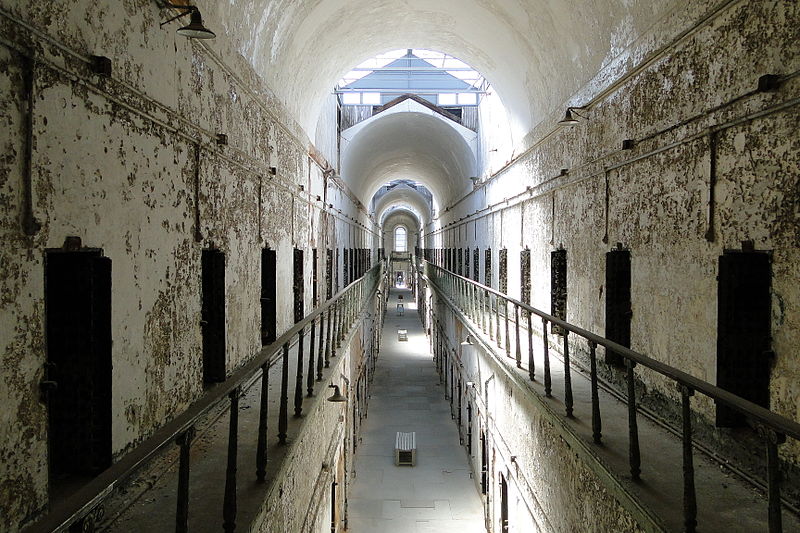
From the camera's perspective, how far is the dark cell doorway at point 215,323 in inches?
202

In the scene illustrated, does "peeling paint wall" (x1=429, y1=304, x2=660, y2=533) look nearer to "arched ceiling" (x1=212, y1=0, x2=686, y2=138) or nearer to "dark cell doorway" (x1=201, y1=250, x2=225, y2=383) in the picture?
"dark cell doorway" (x1=201, y1=250, x2=225, y2=383)

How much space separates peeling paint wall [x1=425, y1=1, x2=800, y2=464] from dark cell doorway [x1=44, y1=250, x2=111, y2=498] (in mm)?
3756

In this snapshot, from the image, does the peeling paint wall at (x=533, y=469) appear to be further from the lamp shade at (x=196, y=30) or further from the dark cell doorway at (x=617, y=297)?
the lamp shade at (x=196, y=30)

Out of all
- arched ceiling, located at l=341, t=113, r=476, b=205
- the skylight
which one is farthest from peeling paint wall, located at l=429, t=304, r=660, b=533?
the skylight

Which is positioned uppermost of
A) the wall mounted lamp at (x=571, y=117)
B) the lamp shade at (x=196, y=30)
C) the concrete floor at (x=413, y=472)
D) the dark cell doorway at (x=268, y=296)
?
the wall mounted lamp at (x=571, y=117)

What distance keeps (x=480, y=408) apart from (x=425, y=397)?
739cm

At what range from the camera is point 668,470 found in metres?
3.40

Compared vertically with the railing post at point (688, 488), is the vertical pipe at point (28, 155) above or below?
above

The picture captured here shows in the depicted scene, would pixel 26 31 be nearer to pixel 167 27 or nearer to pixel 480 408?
pixel 167 27

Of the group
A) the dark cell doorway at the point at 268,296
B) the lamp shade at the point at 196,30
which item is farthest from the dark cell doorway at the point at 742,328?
the dark cell doorway at the point at 268,296

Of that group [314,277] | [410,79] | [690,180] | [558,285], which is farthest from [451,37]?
[410,79]

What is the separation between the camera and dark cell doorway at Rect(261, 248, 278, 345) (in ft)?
23.2

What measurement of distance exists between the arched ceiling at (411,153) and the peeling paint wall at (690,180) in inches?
394

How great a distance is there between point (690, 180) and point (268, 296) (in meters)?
5.02
